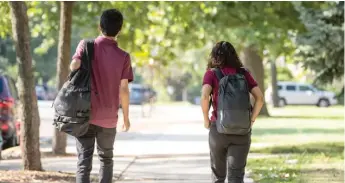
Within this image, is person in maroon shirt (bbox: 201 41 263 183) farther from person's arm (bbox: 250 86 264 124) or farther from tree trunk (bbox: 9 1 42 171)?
tree trunk (bbox: 9 1 42 171)

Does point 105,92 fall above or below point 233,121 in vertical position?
above

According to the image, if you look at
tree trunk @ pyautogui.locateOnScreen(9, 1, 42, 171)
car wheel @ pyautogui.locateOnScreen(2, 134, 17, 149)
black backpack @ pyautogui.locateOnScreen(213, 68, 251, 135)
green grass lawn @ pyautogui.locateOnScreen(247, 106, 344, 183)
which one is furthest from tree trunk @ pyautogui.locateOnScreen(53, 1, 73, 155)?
black backpack @ pyautogui.locateOnScreen(213, 68, 251, 135)

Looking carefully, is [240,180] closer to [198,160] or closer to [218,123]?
[218,123]

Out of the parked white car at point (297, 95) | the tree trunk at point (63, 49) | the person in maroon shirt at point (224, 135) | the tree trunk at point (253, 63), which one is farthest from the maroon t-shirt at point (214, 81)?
the parked white car at point (297, 95)

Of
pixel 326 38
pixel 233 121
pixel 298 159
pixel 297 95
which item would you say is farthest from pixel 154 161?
pixel 297 95

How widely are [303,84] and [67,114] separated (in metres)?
55.4

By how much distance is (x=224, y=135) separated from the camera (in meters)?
6.84

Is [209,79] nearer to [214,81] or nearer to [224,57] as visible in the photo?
[214,81]

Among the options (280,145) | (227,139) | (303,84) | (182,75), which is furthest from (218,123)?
(182,75)

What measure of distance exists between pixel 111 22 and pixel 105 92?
0.58 m

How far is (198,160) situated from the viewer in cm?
1325

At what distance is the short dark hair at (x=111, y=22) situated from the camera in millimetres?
6617

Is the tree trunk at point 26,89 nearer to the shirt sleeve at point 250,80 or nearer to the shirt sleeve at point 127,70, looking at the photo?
the shirt sleeve at point 127,70

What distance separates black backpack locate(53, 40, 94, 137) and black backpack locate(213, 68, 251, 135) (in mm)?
1107
